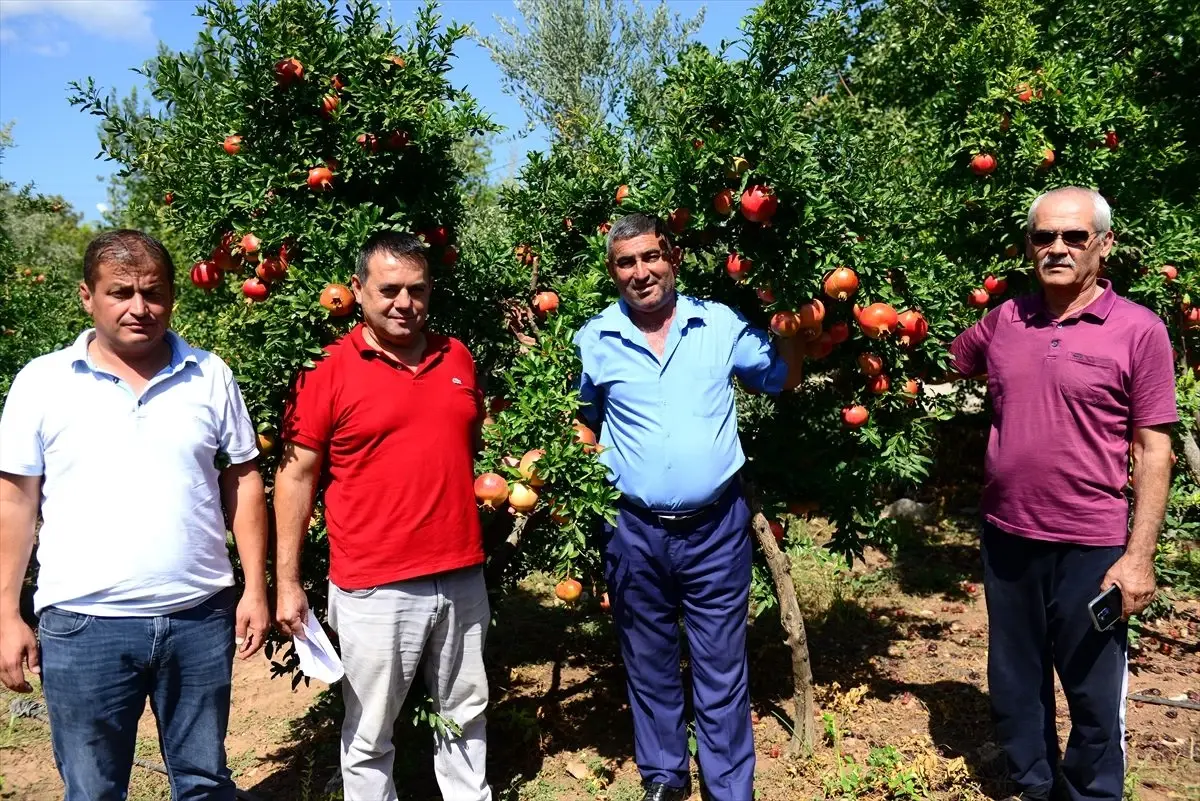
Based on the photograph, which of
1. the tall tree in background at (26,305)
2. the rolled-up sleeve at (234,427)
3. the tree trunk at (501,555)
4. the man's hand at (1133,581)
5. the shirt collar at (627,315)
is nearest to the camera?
the rolled-up sleeve at (234,427)

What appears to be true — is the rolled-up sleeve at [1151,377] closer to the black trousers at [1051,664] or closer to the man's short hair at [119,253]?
the black trousers at [1051,664]

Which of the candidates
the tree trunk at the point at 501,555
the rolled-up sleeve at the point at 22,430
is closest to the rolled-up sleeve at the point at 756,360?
the tree trunk at the point at 501,555

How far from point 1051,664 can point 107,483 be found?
10.3 feet

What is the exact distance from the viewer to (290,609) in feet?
9.29

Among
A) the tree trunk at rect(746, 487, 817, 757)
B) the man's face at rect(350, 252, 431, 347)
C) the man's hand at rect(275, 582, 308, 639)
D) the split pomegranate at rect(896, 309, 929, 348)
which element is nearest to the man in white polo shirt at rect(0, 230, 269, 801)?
the man's hand at rect(275, 582, 308, 639)

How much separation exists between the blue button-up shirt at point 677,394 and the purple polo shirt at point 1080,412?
821 millimetres

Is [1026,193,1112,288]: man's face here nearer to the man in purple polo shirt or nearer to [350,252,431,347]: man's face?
the man in purple polo shirt

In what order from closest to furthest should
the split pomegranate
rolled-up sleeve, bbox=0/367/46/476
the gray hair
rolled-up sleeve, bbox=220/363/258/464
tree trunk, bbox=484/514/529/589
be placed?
rolled-up sleeve, bbox=0/367/46/476 → rolled-up sleeve, bbox=220/363/258/464 → the gray hair → the split pomegranate → tree trunk, bbox=484/514/529/589

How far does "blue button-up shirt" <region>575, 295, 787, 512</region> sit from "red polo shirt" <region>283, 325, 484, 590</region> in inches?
22.6

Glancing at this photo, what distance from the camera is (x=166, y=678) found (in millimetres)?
2475

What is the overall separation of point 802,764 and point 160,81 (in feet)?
12.5

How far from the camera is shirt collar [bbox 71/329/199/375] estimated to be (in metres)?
2.41

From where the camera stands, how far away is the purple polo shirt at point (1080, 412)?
2.79 meters

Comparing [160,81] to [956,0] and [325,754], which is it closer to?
[325,754]
